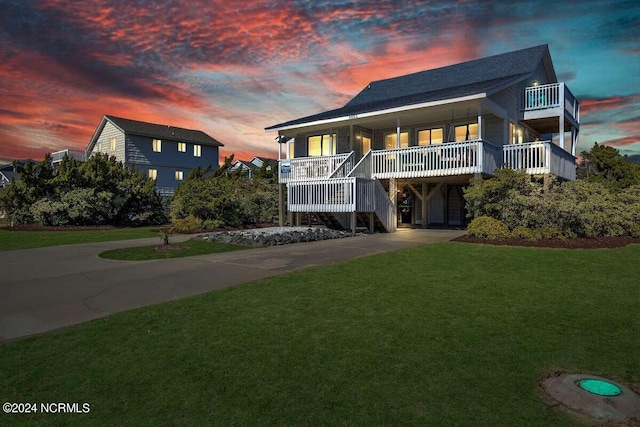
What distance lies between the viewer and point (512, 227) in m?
13.5

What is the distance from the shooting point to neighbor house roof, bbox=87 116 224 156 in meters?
38.3

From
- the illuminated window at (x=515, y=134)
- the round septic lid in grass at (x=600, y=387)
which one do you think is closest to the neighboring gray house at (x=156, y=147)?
the illuminated window at (x=515, y=134)

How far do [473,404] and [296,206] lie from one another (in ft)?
52.8

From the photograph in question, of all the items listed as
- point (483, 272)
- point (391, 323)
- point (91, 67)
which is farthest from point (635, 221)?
point (91, 67)

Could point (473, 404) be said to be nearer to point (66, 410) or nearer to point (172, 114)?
point (66, 410)

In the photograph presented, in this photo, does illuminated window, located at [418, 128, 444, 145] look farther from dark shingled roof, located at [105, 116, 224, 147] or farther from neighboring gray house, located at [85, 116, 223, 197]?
dark shingled roof, located at [105, 116, 224, 147]

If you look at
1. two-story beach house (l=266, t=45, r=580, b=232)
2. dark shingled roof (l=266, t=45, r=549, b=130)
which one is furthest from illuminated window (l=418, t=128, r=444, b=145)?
dark shingled roof (l=266, t=45, r=549, b=130)

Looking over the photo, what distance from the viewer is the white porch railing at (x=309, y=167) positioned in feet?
63.6

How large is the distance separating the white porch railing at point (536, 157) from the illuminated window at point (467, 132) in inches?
91.6

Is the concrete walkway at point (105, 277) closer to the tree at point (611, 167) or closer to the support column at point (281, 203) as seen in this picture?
the support column at point (281, 203)

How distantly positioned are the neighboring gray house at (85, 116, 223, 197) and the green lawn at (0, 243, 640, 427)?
119 ft

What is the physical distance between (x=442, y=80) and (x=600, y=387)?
23693mm

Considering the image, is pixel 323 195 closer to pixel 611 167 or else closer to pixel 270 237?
pixel 270 237

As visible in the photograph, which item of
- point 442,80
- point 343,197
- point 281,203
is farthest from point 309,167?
point 442,80
